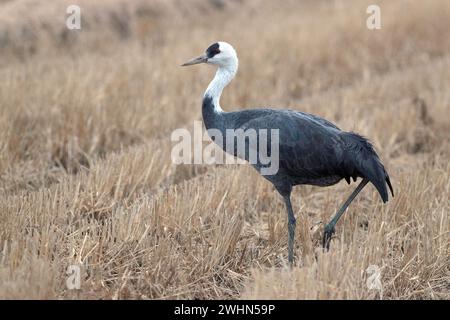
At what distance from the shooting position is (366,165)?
5645 millimetres

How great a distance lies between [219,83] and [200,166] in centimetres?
204

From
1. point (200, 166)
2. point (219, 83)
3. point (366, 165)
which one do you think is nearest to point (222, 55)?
point (219, 83)

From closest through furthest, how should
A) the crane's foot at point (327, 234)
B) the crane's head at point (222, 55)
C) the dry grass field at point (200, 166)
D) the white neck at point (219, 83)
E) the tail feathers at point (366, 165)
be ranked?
1. the dry grass field at point (200, 166)
2. the tail feathers at point (366, 165)
3. the crane's foot at point (327, 234)
4. the white neck at point (219, 83)
5. the crane's head at point (222, 55)

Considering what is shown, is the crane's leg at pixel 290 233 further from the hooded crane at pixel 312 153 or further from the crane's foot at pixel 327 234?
the crane's foot at pixel 327 234

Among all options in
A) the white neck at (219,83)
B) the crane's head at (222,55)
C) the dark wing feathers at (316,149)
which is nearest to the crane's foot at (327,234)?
the dark wing feathers at (316,149)

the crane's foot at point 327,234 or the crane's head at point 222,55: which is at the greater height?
the crane's head at point 222,55

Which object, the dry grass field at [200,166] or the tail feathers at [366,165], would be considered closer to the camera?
the dry grass field at [200,166]

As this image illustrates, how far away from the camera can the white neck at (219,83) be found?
20.2 feet

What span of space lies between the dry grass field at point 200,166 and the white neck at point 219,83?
0.80 meters

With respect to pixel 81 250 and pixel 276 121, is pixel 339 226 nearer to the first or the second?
pixel 276 121

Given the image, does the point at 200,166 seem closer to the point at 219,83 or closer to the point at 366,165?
the point at 219,83

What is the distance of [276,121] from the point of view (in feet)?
19.1
